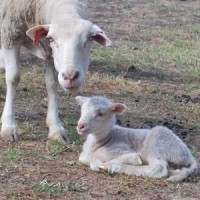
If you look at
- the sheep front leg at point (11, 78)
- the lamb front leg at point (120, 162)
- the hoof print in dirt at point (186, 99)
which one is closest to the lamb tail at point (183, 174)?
the lamb front leg at point (120, 162)

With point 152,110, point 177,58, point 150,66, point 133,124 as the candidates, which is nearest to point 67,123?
point 133,124

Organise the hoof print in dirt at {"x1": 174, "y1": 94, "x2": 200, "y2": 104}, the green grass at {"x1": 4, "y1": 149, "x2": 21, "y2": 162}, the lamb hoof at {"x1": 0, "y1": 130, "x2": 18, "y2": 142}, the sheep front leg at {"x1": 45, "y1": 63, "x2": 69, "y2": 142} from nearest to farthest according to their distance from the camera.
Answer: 1. the green grass at {"x1": 4, "y1": 149, "x2": 21, "y2": 162}
2. the lamb hoof at {"x1": 0, "y1": 130, "x2": 18, "y2": 142}
3. the sheep front leg at {"x1": 45, "y1": 63, "x2": 69, "y2": 142}
4. the hoof print in dirt at {"x1": 174, "y1": 94, "x2": 200, "y2": 104}

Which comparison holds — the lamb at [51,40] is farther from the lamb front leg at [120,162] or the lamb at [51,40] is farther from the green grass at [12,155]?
the lamb front leg at [120,162]

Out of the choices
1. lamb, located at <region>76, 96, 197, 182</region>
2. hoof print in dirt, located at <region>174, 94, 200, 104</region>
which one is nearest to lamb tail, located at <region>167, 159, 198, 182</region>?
lamb, located at <region>76, 96, 197, 182</region>

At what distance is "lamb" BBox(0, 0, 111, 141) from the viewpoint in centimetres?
645

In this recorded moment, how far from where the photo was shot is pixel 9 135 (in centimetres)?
741

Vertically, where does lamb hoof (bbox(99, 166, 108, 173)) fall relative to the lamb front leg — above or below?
below

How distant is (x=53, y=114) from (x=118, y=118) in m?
0.99

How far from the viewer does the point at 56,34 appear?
662 cm

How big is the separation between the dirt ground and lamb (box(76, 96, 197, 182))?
83 mm

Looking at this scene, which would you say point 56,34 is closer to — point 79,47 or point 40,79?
point 79,47

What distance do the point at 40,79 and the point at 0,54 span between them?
204cm

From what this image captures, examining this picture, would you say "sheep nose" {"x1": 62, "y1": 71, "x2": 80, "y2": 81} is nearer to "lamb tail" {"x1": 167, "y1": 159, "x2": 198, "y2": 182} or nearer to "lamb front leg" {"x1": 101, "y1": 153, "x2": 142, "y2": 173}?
"lamb front leg" {"x1": 101, "y1": 153, "x2": 142, "y2": 173}

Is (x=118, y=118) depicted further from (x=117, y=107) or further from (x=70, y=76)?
(x=70, y=76)
